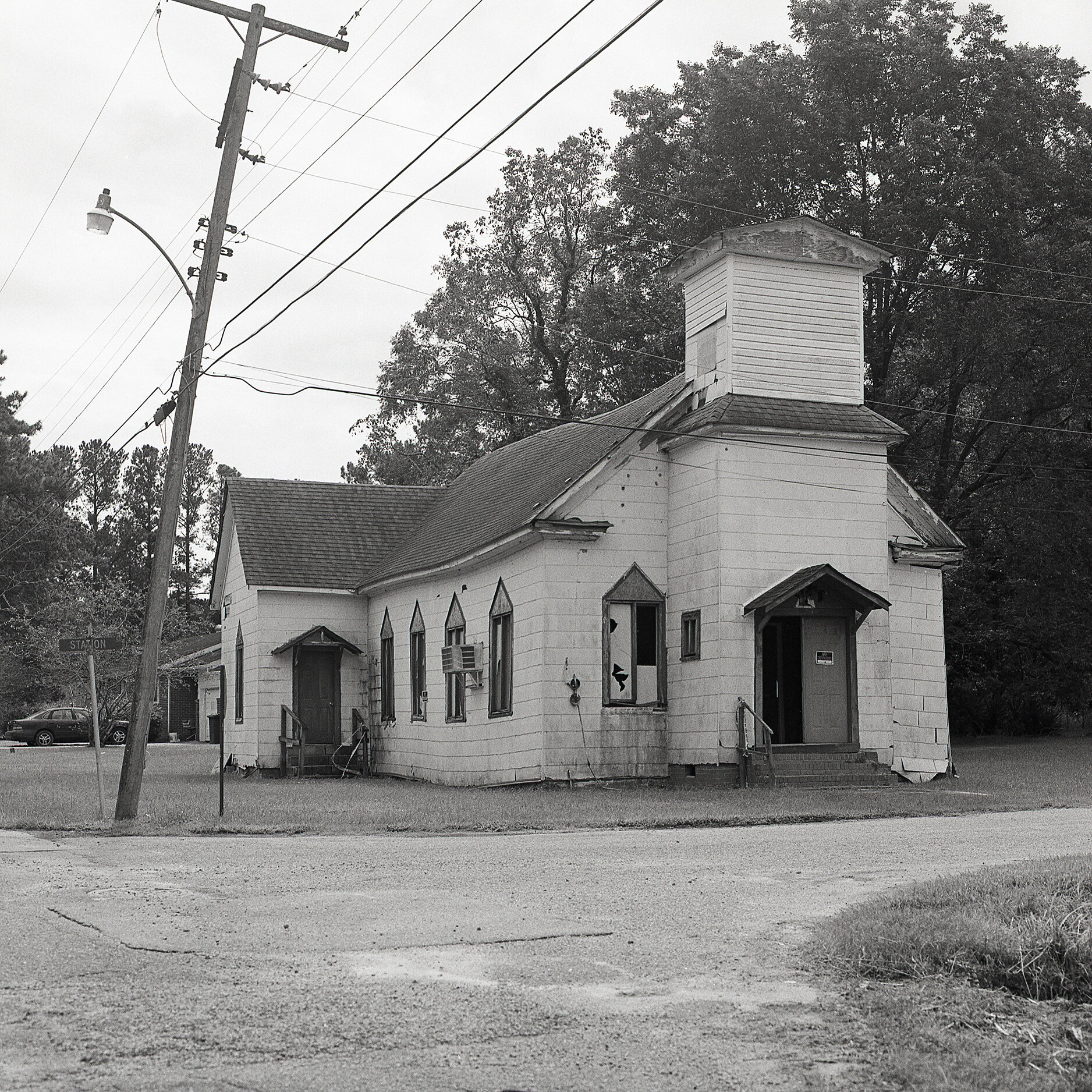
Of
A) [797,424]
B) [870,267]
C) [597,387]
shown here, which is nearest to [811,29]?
[597,387]

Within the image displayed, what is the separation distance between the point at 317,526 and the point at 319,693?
384 cm

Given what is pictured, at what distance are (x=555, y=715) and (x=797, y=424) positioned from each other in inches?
229

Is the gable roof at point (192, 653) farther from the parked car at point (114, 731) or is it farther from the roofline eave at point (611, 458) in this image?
the roofline eave at point (611, 458)

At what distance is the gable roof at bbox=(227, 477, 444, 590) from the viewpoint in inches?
1207

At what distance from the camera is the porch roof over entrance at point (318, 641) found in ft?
98.8

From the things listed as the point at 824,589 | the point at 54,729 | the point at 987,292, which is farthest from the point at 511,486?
the point at 54,729

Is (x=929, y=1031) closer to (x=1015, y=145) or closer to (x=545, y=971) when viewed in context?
(x=545, y=971)

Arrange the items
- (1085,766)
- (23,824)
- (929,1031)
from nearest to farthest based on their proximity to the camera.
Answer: (929,1031) → (23,824) → (1085,766)

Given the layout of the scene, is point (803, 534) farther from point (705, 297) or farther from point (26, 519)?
point (26, 519)

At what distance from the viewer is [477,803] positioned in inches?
766

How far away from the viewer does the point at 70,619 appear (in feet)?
166

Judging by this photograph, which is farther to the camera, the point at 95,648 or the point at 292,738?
the point at 292,738

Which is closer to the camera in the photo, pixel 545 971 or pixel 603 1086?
pixel 603 1086

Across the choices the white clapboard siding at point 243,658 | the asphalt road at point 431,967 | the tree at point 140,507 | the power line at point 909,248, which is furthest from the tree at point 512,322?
the tree at point 140,507
